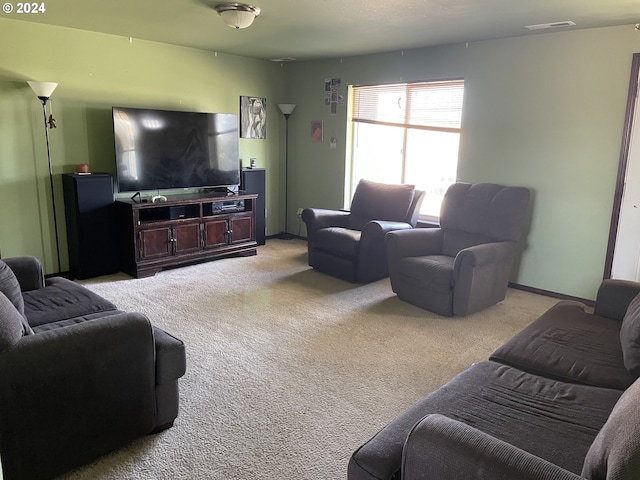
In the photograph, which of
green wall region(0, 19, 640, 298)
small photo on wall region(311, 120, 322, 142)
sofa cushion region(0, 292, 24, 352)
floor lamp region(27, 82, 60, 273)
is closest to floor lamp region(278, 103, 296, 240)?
small photo on wall region(311, 120, 322, 142)

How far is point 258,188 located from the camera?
5.94m

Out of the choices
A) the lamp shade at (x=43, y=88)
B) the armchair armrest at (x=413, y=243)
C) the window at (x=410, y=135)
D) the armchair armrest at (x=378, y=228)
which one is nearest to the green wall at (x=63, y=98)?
the lamp shade at (x=43, y=88)

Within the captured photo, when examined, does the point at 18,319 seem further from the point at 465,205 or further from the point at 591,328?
the point at 465,205

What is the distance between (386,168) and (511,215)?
1908 mm

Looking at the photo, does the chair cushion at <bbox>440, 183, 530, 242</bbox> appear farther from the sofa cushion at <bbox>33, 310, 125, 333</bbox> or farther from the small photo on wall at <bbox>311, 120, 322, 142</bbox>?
the sofa cushion at <bbox>33, 310, 125, 333</bbox>

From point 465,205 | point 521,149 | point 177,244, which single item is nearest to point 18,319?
point 177,244

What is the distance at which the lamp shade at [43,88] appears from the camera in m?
4.00

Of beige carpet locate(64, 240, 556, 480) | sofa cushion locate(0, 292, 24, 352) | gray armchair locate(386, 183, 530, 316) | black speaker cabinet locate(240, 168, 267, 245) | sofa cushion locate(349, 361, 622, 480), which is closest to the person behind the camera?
sofa cushion locate(349, 361, 622, 480)

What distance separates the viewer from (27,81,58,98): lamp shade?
400cm

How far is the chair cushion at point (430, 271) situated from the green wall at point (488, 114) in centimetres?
110

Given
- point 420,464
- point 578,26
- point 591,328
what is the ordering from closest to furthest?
1. point 420,464
2. point 591,328
3. point 578,26

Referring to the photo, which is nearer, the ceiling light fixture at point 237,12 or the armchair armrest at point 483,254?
the ceiling light fixture at point 237,12

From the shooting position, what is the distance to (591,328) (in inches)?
98.1

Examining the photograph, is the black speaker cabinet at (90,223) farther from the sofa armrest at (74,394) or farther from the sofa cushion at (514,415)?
the sofa cushion at (514,415)
